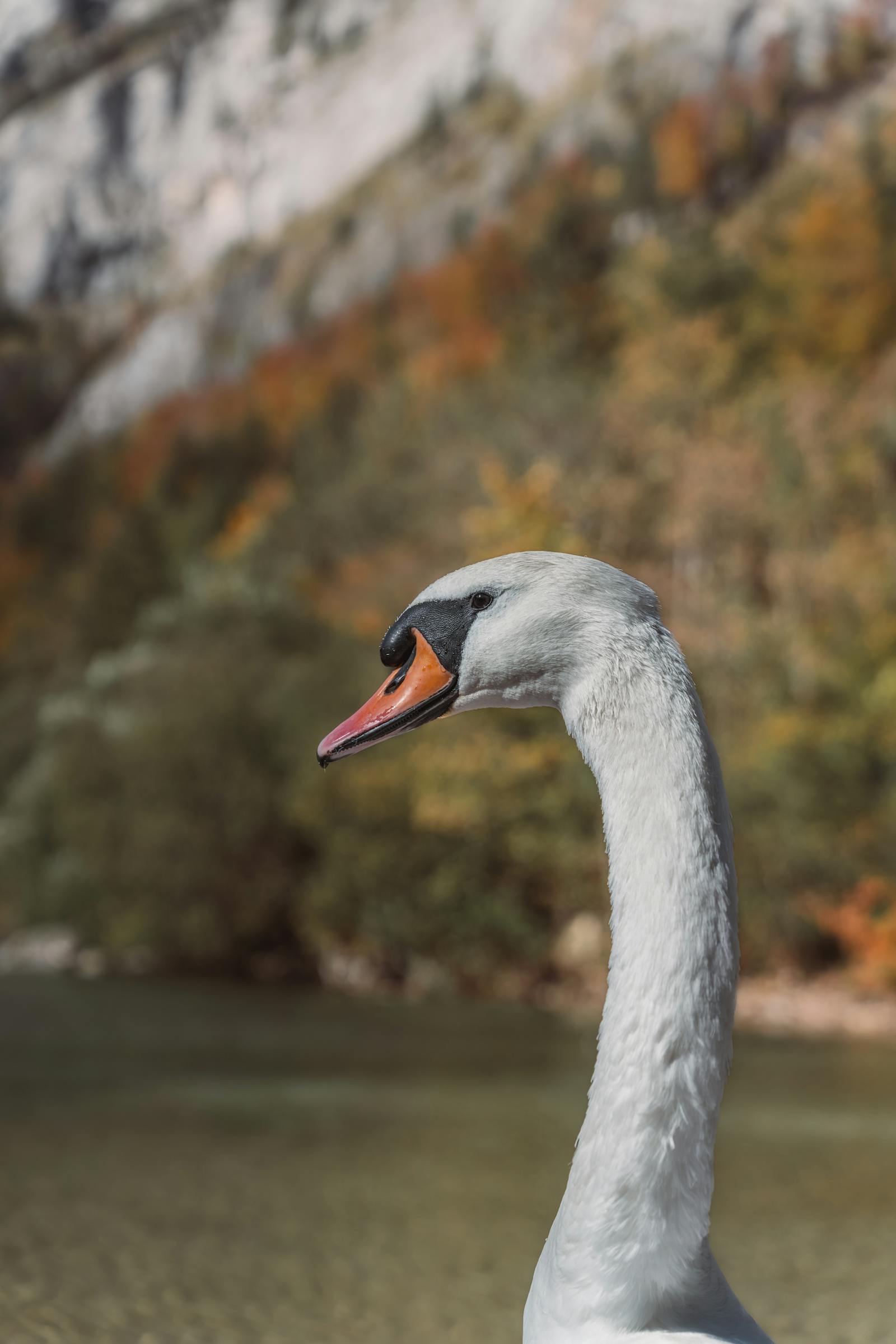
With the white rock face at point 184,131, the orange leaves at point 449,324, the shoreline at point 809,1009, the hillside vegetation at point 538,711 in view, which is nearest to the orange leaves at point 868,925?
the hillside vegetation at point 538,711

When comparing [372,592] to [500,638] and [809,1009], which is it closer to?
[809,1009]

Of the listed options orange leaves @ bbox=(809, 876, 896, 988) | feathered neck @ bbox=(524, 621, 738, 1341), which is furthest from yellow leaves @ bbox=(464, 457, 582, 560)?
feathered neck @ bbox=(524, 621, 738, 1341)

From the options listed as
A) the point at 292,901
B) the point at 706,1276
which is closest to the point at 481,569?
the point at 706,1276

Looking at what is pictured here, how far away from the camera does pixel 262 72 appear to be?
87000 millimetres

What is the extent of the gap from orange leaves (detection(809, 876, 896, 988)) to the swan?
15623mm

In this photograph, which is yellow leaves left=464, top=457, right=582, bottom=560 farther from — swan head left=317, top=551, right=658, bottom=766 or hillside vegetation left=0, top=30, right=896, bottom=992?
swan head left=317, top=551, right=658, bottom=766

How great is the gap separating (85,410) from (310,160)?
19.7 metres

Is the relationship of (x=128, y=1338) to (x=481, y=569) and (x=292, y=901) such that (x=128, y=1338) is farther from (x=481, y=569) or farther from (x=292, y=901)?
(x=292, y=901)

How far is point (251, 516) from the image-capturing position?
48.8m

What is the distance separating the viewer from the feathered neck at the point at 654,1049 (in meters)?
2.21

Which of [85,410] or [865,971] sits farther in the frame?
[85,410]

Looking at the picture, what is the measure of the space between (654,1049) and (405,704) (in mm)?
681

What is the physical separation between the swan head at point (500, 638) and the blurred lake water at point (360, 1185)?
3.37 m

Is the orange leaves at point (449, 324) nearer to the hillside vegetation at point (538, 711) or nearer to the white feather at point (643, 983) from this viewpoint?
the hillside vegetation at point (538, 711)
